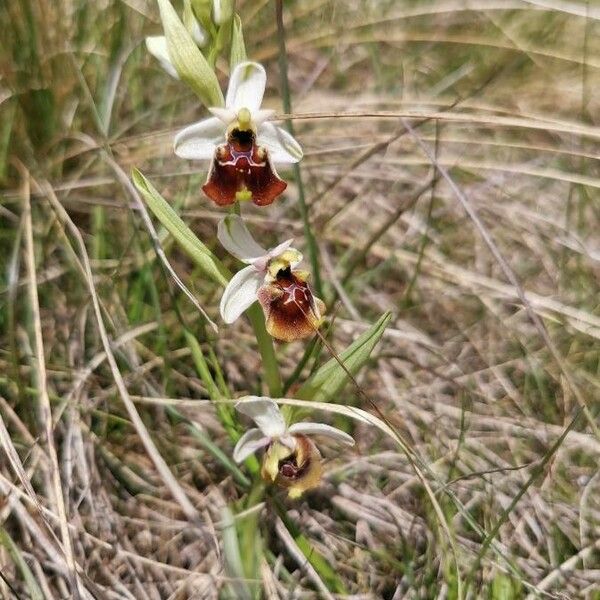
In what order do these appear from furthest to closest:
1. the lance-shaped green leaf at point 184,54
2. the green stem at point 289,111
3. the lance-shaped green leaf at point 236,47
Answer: the green stem at point 289,111 < the lance-shaped green leaf at point 236,47 < the lance-shaped green leaf at point 184,54

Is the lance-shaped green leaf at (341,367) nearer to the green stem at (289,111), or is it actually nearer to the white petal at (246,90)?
the green stem at (289,111)

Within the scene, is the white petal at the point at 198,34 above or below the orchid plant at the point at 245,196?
above

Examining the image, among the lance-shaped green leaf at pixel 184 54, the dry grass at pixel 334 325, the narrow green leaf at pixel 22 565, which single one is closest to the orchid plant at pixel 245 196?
the lance-shaped green leaf at pixel 184 54

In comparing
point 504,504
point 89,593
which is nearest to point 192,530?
point 89,593

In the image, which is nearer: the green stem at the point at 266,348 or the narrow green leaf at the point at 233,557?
the narrow green leaf at the point at 233,557

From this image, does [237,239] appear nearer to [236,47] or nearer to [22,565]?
[236,47]

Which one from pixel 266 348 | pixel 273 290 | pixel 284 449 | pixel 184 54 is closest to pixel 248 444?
pixel 284 449

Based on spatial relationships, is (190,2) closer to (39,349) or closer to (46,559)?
(39,349)
